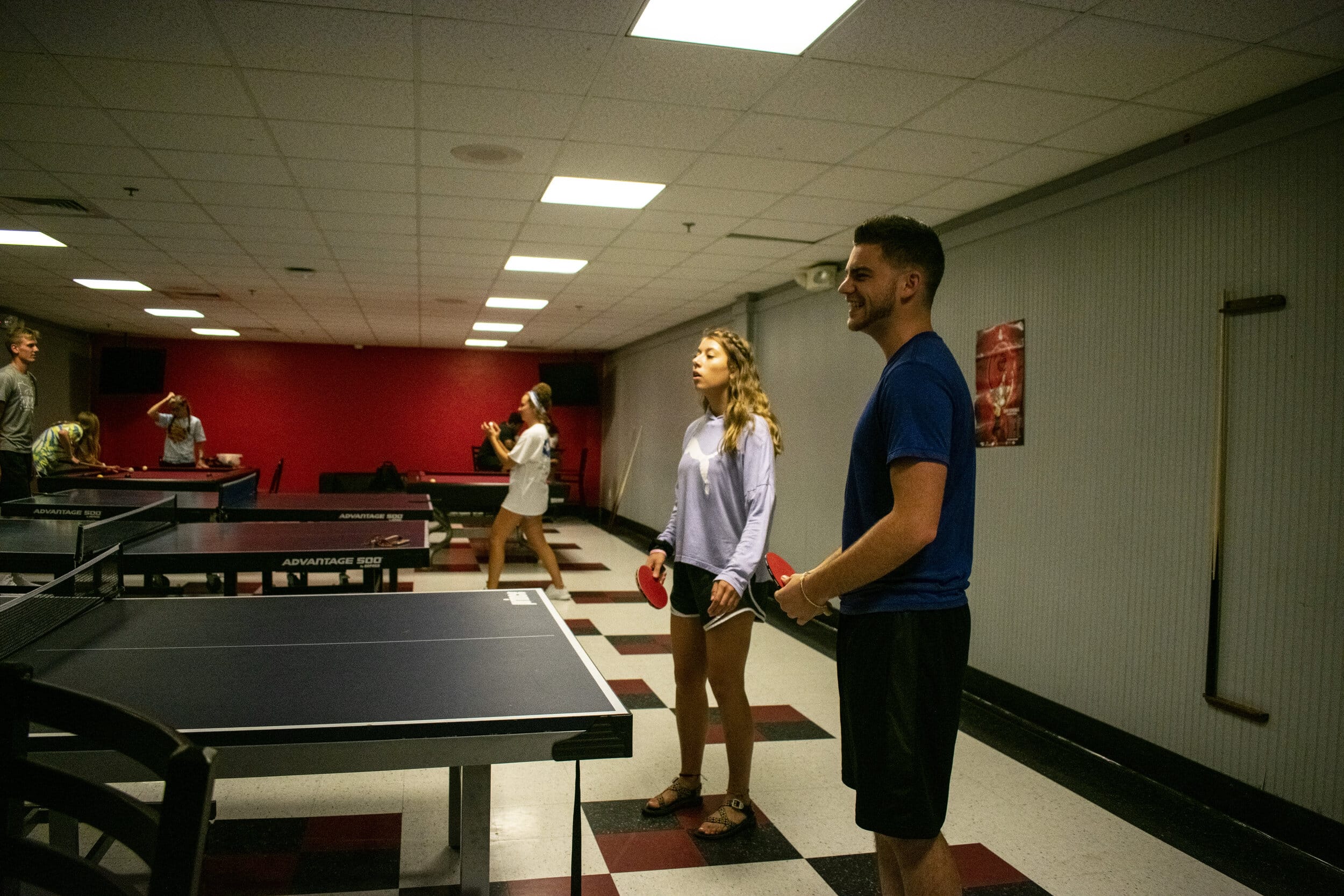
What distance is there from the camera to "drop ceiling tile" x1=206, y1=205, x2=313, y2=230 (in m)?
5.21

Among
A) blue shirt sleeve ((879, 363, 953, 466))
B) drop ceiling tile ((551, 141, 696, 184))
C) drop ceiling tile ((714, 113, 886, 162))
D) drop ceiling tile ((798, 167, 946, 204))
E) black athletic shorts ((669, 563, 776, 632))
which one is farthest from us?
drop ceiling tile ((798, 167, 946, 204))

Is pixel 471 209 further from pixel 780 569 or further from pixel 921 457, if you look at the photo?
pixel 921 457

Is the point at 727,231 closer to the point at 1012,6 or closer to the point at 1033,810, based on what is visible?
the point at 1012,6

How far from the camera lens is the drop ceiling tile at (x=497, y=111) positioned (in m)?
3.33

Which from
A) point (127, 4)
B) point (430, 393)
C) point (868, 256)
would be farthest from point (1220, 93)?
point (430, 393)

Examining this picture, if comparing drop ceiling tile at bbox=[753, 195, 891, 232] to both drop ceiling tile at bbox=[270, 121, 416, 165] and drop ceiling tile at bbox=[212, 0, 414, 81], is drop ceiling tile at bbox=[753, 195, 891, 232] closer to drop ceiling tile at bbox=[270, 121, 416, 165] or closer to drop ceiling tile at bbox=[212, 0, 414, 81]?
drop ceiling tile at bbox=[270, 121, 416, 165]

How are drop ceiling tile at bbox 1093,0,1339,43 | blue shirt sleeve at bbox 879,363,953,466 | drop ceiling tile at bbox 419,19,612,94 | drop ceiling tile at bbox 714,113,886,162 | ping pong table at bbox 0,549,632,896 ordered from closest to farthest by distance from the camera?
ping pong table at bbox 0,549,632,896 < blue shirt sleeve at bbox 879,363,953,466 < drop ceiling tile at bbox 1093,0,1339,43 < drop ceiling tile at bbox 419,19,612,94 < drop ceiling tile at bbox 714,113,886,162

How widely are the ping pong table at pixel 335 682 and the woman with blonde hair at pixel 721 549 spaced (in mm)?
468

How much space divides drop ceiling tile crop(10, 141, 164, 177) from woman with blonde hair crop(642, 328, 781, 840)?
3186mm

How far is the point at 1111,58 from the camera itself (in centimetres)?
286

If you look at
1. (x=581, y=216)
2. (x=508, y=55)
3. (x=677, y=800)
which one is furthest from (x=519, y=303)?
(x=677, y=800)

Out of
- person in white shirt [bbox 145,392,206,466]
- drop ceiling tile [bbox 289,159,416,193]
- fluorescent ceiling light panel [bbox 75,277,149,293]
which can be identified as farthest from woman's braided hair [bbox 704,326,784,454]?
person in white shirt [bbox 145,392,206,466]

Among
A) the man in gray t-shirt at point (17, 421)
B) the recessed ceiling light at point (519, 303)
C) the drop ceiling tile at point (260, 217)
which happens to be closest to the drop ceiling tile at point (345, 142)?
the drop ceiling tile at point (260, 217)

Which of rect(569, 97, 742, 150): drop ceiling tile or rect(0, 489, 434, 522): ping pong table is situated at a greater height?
rect(569, 97, 742, 150): drop ceiling tile
